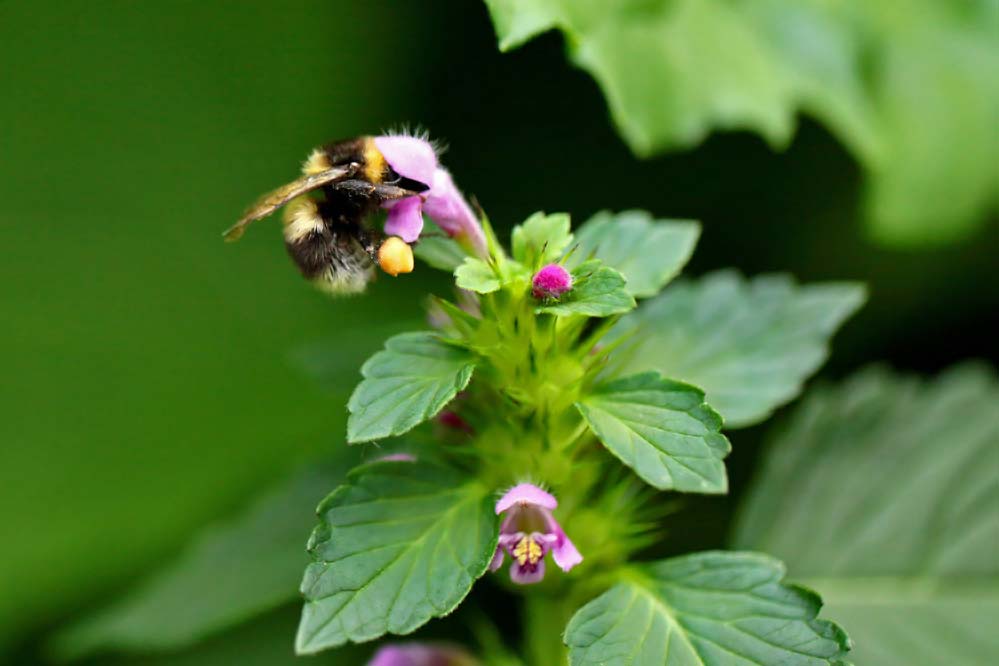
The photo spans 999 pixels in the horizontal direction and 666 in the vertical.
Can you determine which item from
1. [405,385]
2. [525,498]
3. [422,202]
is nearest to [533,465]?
[525,498]

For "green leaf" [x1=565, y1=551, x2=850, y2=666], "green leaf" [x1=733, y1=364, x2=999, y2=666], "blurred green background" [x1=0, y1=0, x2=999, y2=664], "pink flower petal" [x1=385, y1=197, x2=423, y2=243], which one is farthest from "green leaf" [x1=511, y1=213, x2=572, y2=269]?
"blurred green background" [x1=0, y1=0, x2=999, y2=664]

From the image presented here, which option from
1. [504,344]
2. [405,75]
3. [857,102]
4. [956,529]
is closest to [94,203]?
[405,75]

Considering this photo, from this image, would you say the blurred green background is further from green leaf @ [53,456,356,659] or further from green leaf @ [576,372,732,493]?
green leaf @ [576,372,732,493]

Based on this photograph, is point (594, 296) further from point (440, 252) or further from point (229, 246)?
point (229, 246)

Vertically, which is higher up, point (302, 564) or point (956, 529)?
point (302, 564)

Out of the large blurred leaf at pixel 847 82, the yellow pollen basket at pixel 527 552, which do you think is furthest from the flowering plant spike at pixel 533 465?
the large blurred leaf at pixel 847 82

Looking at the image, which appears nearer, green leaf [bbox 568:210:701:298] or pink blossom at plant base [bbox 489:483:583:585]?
pink blossom at plant base [bbox 489:483:583:585]

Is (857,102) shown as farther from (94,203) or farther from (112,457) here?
(112,457)
